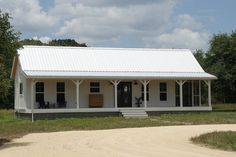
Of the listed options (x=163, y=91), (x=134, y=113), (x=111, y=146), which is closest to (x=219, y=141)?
(x=111, y=146)

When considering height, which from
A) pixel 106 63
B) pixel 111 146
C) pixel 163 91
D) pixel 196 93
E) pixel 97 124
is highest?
pixel 106 63

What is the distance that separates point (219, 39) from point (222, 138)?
32.0 metres

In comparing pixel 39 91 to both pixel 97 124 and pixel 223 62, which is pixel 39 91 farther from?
pixel 223 62

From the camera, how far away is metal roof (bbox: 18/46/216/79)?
38.7 metres

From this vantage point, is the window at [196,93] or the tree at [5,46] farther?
the window at [196,93]

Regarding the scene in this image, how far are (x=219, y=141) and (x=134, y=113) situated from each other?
18.9 meters

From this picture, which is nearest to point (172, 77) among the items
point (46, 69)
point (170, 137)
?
point (46, 69)

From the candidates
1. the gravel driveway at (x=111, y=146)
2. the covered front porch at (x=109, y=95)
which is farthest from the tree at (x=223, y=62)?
the gravel driveway at (x=111, y=146)

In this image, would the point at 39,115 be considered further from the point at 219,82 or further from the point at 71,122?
the point at 219,82

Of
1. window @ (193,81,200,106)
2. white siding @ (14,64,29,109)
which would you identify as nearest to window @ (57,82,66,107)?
white siding @ (14,64,29,109)

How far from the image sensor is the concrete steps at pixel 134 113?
125 ft

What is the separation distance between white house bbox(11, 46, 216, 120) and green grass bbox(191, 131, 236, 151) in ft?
55.9

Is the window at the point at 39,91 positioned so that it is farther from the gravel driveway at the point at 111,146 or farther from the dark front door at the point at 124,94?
the gravel driveway at the point at 111,146

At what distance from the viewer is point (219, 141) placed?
778 inches
